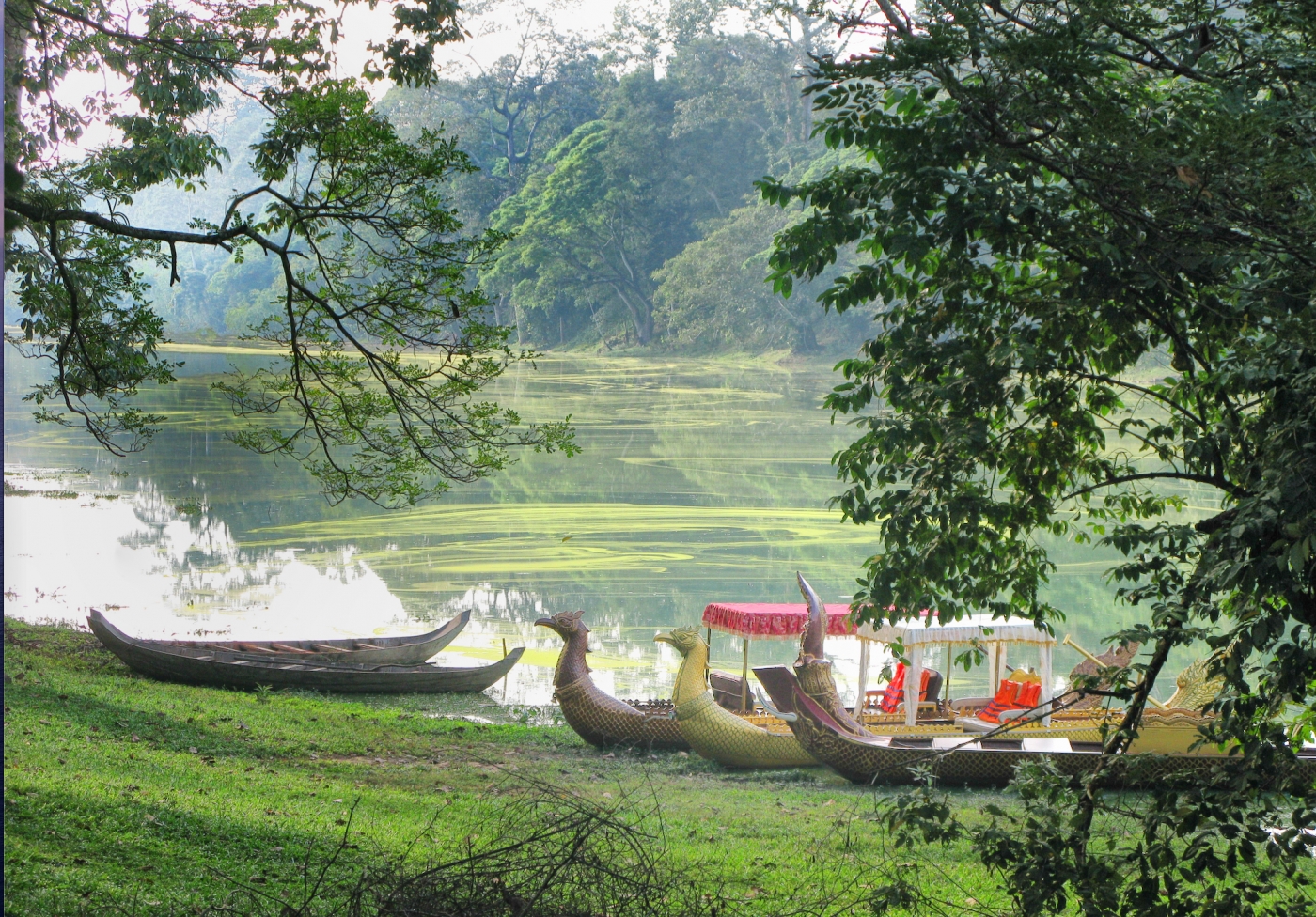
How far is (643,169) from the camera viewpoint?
98.6ft

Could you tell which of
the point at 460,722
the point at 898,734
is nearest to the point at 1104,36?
the point at 898,734

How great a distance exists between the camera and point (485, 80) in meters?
29.5

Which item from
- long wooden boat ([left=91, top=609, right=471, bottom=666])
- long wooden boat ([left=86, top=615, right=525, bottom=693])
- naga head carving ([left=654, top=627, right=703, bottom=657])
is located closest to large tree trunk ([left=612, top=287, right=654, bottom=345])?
long wooden boat ([left=91, top=609, right=471, bottom=666])

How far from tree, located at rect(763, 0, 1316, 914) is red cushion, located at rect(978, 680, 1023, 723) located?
404 centimetres

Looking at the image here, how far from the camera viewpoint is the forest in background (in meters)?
28.2

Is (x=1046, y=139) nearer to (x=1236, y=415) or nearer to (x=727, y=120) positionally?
(x=1236, y=415)

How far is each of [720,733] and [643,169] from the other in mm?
24924

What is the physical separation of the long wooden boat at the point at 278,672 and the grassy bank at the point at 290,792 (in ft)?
0.38

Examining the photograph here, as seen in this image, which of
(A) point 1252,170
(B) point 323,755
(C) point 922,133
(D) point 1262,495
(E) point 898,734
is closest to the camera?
(D) point 1262,495

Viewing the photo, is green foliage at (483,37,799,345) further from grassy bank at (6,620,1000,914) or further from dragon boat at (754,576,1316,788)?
dragon boat at (754,576,1316,788)

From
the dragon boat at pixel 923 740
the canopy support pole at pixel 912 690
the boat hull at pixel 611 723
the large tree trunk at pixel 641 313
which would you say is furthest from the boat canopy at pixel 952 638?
the large tree trunk at pixel 641 313

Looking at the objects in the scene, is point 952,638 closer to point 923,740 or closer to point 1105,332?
point 923,740

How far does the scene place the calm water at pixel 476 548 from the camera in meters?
9.88

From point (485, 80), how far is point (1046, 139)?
28.8 metres
